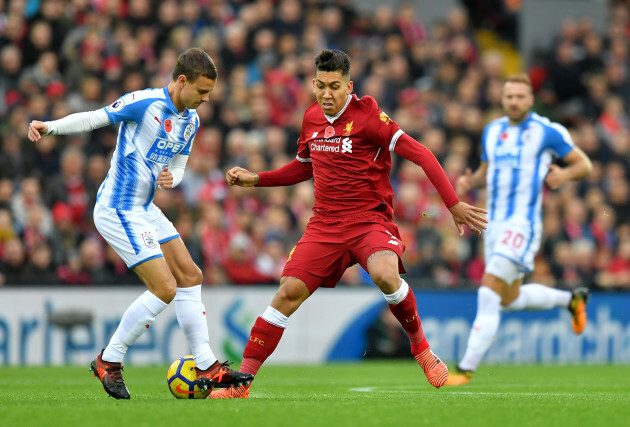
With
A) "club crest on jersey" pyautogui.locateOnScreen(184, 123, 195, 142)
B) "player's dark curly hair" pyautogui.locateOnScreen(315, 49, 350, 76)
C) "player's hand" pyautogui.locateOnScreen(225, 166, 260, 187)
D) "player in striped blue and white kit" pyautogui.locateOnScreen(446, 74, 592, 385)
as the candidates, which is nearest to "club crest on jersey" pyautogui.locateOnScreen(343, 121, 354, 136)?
"player's dark curly hair" pyautogui.locateOnScreen(315, 49, 350, 76)

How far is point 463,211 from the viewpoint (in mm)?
7035

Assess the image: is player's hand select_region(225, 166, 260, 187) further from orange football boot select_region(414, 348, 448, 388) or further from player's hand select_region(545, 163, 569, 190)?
player's hand select_region(545, 163, 569, 190)

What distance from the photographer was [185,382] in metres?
7.26

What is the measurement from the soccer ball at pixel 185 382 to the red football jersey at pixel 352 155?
1.54 meters

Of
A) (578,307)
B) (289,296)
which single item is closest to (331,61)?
(289,296)

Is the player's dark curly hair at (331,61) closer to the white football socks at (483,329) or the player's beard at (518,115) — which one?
the player's beard at (518,115)

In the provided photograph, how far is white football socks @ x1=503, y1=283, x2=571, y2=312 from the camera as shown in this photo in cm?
1021

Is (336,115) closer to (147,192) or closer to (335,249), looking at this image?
(335,249)

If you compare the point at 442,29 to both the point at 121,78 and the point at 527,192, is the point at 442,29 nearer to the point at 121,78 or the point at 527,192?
the point at 121,78

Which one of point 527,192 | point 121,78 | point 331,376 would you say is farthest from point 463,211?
point 121,78

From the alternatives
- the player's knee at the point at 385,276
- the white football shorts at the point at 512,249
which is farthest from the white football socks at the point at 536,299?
the player's knee at the point at 385,276

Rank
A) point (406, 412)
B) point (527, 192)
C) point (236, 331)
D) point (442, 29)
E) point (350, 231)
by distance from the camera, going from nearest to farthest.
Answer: point (406, 412) → point (350, 231) → point (527, 192) → point (236, 331) → point (442, 29)

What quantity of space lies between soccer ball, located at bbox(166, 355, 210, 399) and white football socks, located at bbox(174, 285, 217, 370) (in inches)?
3.4

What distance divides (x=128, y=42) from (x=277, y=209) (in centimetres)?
354
